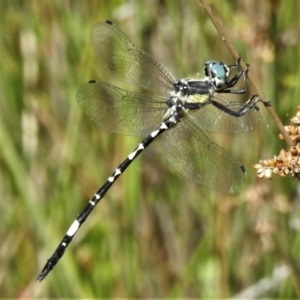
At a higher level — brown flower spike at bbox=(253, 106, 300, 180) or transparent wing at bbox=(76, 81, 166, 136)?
transparent wing at bbox=(76, 81, 166, 136)

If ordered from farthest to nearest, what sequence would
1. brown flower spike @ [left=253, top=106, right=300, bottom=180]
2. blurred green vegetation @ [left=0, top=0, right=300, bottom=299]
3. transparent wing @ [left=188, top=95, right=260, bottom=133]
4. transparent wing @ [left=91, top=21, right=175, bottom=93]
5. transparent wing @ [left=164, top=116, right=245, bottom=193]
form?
blurred green vegetation @ [left=0, top=0, right=300, bottom=299], transparent wing @ [left=91, top=21, right=175, bottom=93], transparent wing @ [left=164, top=116, right=245, bottom=193], transparent wing @ [left=188, top=95, right=260, bottom=133], brown flower spike @ [left=253, top=106, right=300, bottom=180]

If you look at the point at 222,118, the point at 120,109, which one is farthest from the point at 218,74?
the point at 120,109

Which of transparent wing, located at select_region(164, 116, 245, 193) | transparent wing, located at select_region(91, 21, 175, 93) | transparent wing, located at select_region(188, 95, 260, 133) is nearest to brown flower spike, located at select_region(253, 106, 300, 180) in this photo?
transparent wing, located at select_region(188, 95, 260, 133)

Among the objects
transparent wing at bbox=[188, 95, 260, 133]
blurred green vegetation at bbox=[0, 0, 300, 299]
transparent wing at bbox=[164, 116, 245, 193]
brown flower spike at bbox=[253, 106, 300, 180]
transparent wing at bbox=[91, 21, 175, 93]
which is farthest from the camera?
blurred green vegetation at bbox=[0, 0, 300, 299]

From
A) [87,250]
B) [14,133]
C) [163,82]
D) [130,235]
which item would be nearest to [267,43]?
[163,82]

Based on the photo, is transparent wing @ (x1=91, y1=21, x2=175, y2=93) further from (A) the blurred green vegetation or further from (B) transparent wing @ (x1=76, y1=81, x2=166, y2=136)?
(A) the blurred green vegetation

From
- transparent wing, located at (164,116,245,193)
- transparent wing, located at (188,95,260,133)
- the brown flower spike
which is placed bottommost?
the brown flower spike

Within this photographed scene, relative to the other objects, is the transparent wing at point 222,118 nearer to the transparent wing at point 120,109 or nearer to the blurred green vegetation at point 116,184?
the transparent wing at point 120,109
